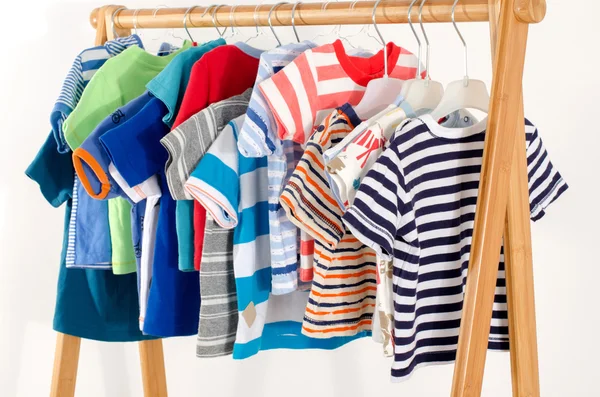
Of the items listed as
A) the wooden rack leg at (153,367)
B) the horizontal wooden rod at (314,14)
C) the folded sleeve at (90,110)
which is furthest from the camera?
the wooden rack leg at (153,367)

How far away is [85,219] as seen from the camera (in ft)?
5.56

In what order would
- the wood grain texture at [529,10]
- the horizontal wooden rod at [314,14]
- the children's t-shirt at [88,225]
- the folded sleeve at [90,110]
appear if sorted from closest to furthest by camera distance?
the wood grain texture at [529,10] → the horizontal wooden rod at [314,14] → the folded sleeve at [90,110] → the children's t-shirt at [88,225]

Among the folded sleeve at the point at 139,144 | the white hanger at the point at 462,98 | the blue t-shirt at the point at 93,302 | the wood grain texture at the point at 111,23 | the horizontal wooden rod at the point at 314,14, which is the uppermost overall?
the wood grain texture at the point at 111,23

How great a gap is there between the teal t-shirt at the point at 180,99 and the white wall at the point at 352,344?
2.17 feet

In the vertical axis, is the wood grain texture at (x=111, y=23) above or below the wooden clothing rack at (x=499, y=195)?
above

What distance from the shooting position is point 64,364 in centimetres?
187

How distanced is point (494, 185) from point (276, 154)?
0.43m

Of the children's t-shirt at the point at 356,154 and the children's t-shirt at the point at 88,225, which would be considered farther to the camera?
the children's t-shirt at the point at 88,225

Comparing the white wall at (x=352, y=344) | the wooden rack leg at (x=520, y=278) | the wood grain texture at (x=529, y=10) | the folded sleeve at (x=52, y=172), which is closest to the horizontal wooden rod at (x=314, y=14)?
the wood grain texture at (x=529, y=10)

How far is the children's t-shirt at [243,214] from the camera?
1.41m

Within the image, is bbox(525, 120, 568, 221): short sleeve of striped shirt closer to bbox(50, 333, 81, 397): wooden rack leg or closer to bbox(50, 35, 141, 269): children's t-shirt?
bbox(50, 35, 141, 269): children's t-shirt

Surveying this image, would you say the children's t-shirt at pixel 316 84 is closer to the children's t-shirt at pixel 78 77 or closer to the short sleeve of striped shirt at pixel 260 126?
the short sleeve of striped shirt at pixel 260 126

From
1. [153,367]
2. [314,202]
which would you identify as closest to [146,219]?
[314,202]

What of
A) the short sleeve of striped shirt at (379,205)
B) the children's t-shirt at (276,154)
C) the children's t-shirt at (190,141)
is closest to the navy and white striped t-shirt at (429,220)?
the short sleeve of striped shirt at (379,205)
